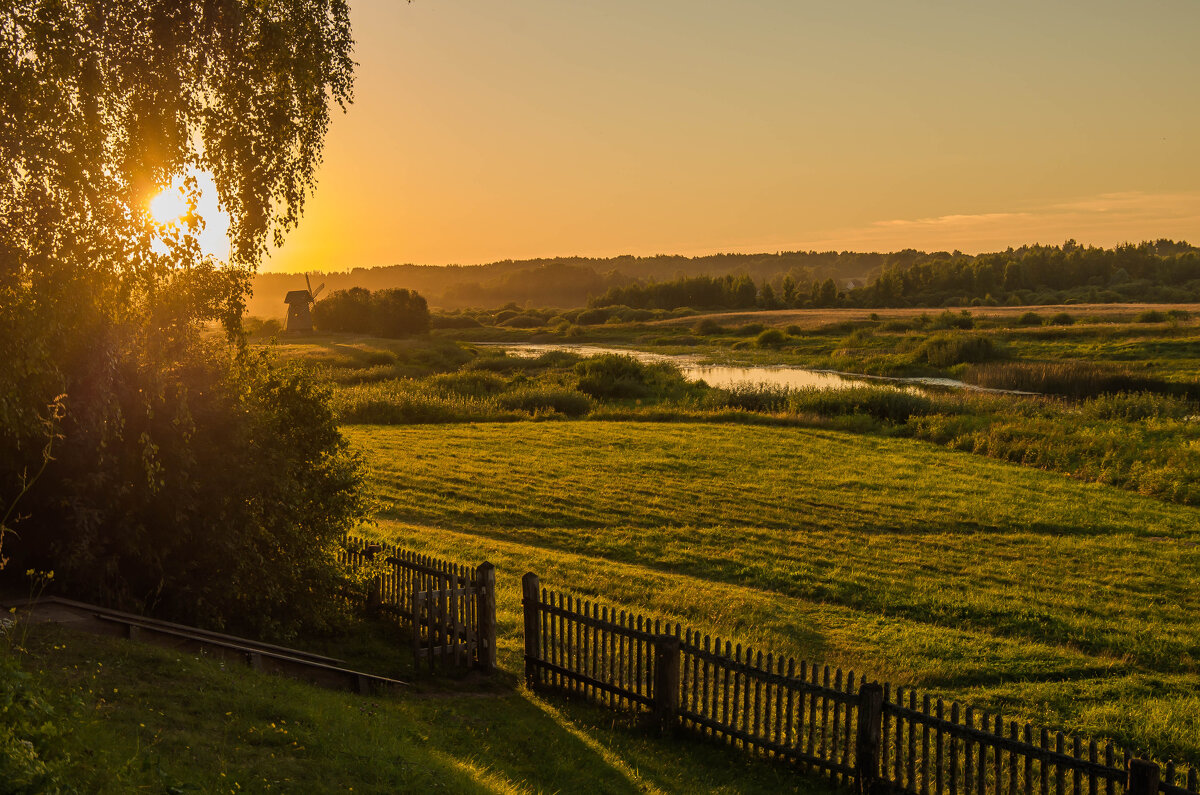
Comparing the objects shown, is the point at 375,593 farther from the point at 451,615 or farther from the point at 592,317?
the point at 592,317

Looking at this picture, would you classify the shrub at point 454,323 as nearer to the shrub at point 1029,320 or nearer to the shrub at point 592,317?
the shrub at point 592,317

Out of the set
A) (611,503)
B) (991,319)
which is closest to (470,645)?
(611,503)

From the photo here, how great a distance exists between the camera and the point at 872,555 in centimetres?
2319

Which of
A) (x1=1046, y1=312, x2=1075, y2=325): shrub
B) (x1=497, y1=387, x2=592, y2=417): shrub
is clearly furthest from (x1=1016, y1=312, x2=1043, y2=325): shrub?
(x1=497, y1=387, x2=592, y2=417): shrub

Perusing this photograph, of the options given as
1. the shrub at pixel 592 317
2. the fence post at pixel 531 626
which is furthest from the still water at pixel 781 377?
the shrub at pixel 592 317

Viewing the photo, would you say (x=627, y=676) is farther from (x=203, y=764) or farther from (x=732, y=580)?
(x=732, y=580)

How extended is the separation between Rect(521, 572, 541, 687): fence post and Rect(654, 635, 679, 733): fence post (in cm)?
243

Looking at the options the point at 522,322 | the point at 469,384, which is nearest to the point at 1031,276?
the point at 522,322

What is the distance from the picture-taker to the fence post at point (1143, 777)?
8008 mm

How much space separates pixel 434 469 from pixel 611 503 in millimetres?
9016

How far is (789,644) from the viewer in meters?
16.3

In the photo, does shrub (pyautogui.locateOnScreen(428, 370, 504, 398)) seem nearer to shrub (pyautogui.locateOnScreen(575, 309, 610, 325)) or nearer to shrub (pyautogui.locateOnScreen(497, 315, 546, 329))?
shrub (pyautogui.locateOnScreen(575, 309, 610, 325))

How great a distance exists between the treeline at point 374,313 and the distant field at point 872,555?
78648mm

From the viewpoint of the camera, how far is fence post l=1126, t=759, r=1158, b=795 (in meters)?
8.01
